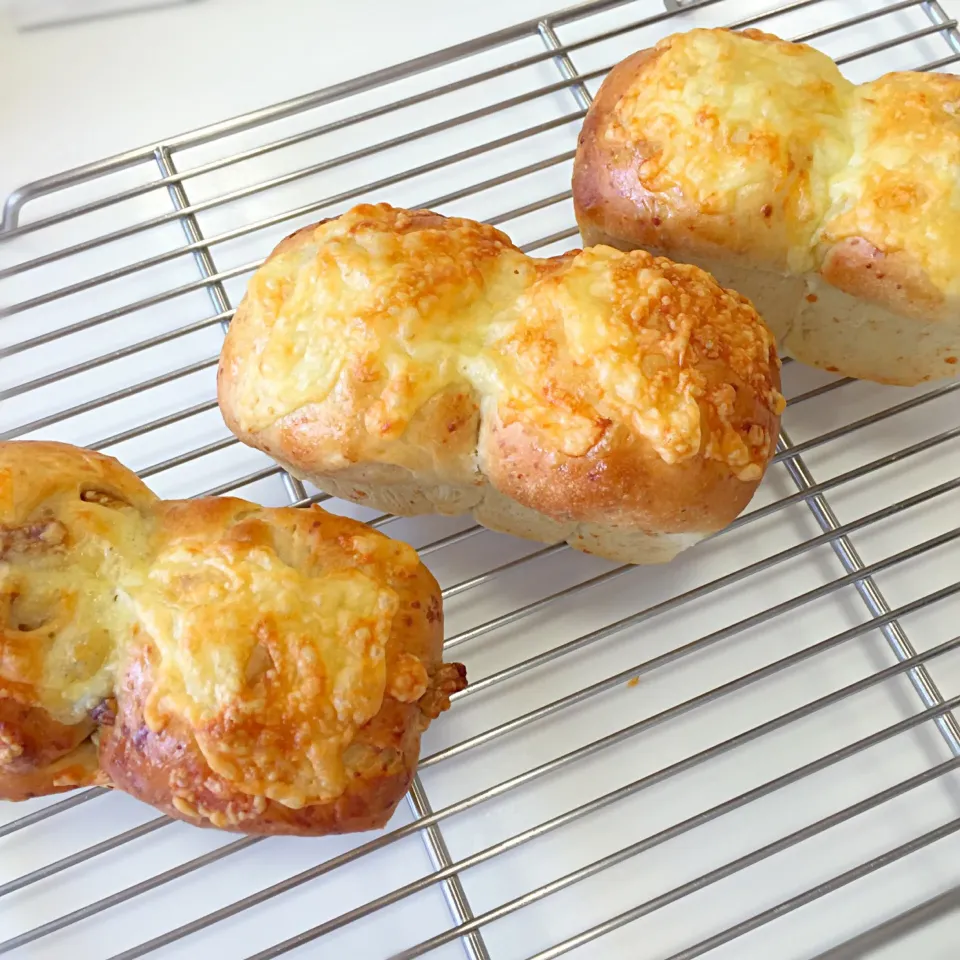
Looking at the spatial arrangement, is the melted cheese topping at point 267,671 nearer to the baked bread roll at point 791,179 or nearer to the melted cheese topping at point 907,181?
the baked bread roll at point 791,179

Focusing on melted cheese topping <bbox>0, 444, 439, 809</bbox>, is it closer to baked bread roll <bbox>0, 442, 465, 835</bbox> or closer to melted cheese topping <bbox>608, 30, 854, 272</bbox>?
baked bread roll <bbox>0, 442, 465, 835</bbox>

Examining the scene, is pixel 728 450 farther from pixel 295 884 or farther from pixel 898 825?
pixel 295 884

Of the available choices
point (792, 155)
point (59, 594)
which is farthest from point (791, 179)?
point (59, 594)

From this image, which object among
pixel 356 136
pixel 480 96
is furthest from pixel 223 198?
pixel 480 96

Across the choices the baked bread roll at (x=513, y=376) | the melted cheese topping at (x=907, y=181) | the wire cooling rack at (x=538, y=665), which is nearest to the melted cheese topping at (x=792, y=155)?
the melted cheese topping at (x=907, y=181)

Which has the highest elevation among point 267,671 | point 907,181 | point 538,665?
point 907,181

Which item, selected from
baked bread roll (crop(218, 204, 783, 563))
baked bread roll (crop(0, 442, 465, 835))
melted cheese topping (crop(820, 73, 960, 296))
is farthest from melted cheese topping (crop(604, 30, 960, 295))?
baked bread roll (crop(0, 442, 465, 835))

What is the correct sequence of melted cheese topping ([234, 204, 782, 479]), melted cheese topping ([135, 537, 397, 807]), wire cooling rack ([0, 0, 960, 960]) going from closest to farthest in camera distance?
1. melted cheese topping ([135, 537, 397, 807])
2. melted cheese topping ([234, 204, 782, 479])
3. wire cooling rack ([0, 0, 960, 960])

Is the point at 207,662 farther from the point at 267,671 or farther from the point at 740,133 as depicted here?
the point at 740,133
